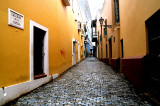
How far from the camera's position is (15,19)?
11.5 feet

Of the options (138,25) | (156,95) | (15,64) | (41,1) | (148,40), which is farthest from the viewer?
(41,1)

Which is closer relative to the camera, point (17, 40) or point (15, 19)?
point (15, 19)

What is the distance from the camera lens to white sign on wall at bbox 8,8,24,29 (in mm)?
3334

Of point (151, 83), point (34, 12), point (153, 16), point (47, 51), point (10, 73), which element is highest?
point (34, 12)

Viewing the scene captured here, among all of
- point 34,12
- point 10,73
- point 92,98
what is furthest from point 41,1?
point 92,98

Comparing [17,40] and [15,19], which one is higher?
[15,19]

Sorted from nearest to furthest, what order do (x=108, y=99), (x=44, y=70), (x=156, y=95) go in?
(x=156, y=95), (x=108, y=99), (x=44, y=70)

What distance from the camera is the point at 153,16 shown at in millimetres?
3289

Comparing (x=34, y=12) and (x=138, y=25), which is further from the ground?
(x=34, y=12)

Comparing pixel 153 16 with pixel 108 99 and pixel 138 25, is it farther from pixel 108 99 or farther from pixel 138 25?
pixel 108 99

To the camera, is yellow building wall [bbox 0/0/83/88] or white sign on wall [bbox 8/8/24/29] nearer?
yellow building wall [bbox 0/0/83/88]

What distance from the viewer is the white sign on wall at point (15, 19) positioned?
3.33 meters

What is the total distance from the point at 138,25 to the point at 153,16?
3.81 feet

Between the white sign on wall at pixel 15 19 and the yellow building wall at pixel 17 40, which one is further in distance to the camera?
the white sign on wall at pixel 15 19
